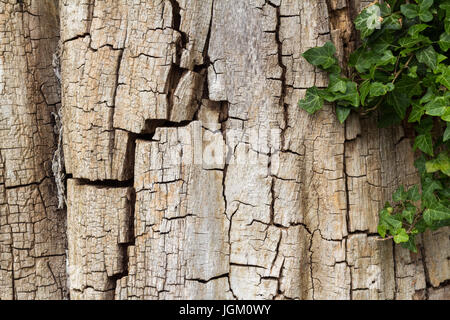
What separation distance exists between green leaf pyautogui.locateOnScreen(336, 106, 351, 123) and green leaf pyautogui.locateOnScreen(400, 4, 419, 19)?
0.49m

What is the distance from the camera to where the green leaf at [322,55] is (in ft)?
6.06

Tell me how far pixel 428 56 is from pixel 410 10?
0.23m

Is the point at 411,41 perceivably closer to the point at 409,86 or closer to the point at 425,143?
the point at 409,86

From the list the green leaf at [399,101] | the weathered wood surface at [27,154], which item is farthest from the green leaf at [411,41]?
the weathered wood surface at [27,154]

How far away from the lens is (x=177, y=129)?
1909 millimetres

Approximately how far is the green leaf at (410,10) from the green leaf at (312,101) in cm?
52

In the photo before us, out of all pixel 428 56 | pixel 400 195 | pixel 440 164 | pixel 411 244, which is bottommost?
pixel 411 244

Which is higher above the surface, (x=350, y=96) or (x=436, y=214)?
(x=350, y=96)

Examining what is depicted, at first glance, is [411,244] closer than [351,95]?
No

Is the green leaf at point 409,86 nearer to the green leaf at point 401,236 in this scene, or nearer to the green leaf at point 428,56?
the green leaf at point 428,56

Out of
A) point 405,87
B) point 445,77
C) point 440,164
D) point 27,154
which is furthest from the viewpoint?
point 27,154

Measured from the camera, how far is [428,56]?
69.5 inches

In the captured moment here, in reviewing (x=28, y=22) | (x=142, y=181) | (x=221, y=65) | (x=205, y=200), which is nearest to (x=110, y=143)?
(x=142, y=181)

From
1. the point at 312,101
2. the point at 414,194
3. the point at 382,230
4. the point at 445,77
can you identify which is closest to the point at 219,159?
the point at 312,101
